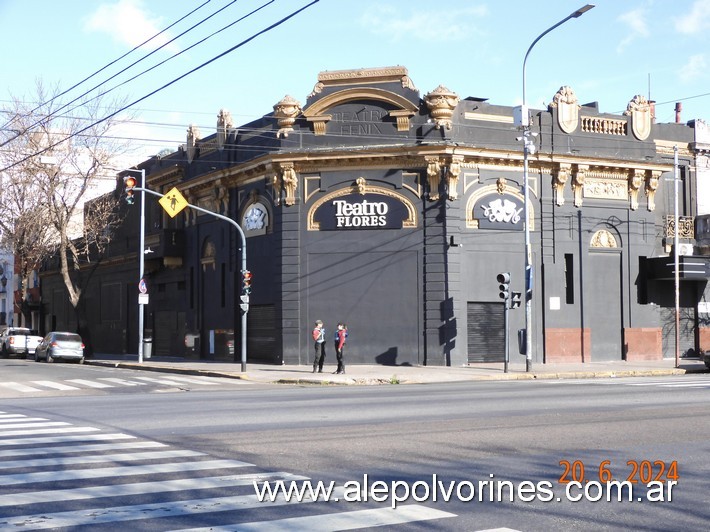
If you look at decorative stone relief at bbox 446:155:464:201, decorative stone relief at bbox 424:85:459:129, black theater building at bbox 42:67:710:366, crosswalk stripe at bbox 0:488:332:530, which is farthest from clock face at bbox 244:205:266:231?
crosswalk stripe at bbox 0:488:332:530

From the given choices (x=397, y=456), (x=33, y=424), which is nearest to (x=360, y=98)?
(x=33, y=424)

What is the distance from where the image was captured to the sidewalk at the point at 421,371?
91.7 feet

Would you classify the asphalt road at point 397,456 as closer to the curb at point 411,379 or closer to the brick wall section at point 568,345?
the curb at point 411,379

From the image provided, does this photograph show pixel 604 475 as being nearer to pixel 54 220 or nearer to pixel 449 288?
pixel 449 288

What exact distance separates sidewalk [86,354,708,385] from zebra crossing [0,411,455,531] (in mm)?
16121

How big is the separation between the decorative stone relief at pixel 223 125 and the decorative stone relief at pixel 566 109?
1367 centimetres

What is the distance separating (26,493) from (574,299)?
2961 cm

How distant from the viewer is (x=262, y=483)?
9203 mm

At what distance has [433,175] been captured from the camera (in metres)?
33.4

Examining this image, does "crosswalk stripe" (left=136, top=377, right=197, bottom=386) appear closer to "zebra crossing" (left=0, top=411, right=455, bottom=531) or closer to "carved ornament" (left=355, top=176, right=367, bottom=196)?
"carved ornament" (left=355, top=176, right=367, bottom=196)

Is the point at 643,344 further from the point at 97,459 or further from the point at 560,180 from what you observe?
the point at 97,459

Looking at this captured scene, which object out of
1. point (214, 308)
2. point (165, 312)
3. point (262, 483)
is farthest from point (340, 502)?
point (165, 312)

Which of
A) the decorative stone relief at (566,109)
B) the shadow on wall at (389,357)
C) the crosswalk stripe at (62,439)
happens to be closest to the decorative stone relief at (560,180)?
the decorative stone relief at (566,109)

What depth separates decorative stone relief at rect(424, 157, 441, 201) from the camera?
33.2m
